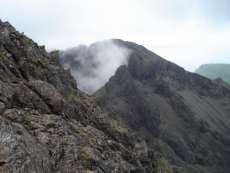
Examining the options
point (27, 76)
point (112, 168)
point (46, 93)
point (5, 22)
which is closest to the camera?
point (112, 168)

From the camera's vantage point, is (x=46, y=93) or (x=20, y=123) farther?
(x=46, y=93)

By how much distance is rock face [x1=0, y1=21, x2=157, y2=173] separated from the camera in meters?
30.2

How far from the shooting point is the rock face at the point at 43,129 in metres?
30.2

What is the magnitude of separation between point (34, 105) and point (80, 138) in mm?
6788

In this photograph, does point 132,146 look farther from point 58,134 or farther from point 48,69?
point 58,134

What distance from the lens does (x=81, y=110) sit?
176 feet

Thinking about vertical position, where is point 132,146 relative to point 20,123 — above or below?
below

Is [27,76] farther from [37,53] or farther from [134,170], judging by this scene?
[134,170]

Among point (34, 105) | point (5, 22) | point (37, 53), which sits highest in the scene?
point (5, 22)

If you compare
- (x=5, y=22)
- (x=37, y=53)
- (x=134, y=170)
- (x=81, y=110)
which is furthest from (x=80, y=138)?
(x=5, y=22)

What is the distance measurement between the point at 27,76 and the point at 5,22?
20593 millimetres

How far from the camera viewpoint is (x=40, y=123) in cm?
3666

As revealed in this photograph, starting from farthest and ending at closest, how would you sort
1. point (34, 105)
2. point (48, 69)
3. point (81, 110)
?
point (48, 69)
point (81, 110)
point (34, 105)

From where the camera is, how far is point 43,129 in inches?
1406
